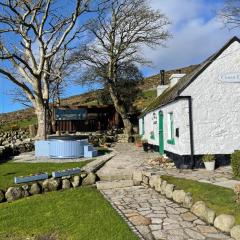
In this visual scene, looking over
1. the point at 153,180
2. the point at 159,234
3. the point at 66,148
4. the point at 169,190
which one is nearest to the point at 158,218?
the point at 159,234

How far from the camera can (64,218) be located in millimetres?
9797

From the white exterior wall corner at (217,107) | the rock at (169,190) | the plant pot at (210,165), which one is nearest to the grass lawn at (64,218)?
the rock at (169,190)

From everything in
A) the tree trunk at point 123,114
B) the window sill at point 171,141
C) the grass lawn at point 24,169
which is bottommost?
the grass lawn at point 24,169

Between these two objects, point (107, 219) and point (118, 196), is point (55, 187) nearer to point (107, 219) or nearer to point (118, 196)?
point (118, 196)

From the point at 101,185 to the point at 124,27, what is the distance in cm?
2392

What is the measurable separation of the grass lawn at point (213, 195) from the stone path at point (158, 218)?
1.54 ft

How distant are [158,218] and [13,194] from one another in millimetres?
5362

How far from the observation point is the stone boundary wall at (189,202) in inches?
321

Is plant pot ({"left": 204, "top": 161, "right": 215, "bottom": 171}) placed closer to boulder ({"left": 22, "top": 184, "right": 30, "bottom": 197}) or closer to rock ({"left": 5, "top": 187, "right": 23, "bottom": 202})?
boulder ({"left": 22, "top": 184, "right": 30, "bottom": 197})

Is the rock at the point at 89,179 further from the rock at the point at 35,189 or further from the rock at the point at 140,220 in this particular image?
the rock at the point at 140,220

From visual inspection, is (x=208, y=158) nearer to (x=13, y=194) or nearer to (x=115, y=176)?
(x=115, y=176)

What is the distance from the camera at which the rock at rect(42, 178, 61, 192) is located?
13594 mm

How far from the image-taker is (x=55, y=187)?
45.0 ft

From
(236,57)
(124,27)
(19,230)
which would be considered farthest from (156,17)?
(19,230)
